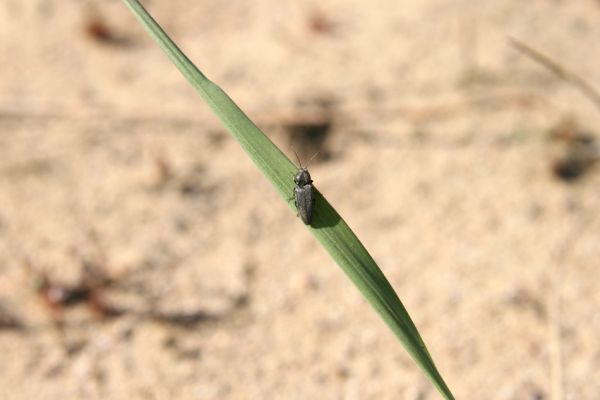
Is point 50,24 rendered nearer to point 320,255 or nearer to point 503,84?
point 320,255

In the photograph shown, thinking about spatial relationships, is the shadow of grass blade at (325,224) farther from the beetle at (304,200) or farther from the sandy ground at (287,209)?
the sandy ground at (287,209)

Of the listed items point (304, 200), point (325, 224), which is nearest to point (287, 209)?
point (304, 200)

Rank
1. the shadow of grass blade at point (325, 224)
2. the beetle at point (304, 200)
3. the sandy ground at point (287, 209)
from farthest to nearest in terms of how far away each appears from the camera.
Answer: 1. the sandy ground at point (287, 209)
2. the beetle at point (304, 200)
3. the shadow of grass blade at point (325, 224)

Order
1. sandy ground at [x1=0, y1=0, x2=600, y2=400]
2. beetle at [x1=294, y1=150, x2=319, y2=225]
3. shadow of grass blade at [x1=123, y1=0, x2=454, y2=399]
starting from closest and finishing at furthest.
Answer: shadow of grass blade at [x1=123, y1=0, x2=454, y2=399] < beetle at [x1=294, y1=150, x2=319, y2=225] < sandy ground at [x1=0, y1=0, x2=600, y2=400]

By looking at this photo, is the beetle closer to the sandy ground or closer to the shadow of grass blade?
the shadow of grass blade

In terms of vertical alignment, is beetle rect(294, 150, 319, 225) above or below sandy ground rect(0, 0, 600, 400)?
above

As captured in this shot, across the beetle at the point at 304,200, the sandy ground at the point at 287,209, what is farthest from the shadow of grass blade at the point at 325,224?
Result: the sandy ground at the point at 287,209

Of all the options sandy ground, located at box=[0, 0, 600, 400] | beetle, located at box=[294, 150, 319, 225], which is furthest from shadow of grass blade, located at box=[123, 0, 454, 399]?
sandy ground, located at box=[0, 0, 600, 400]
